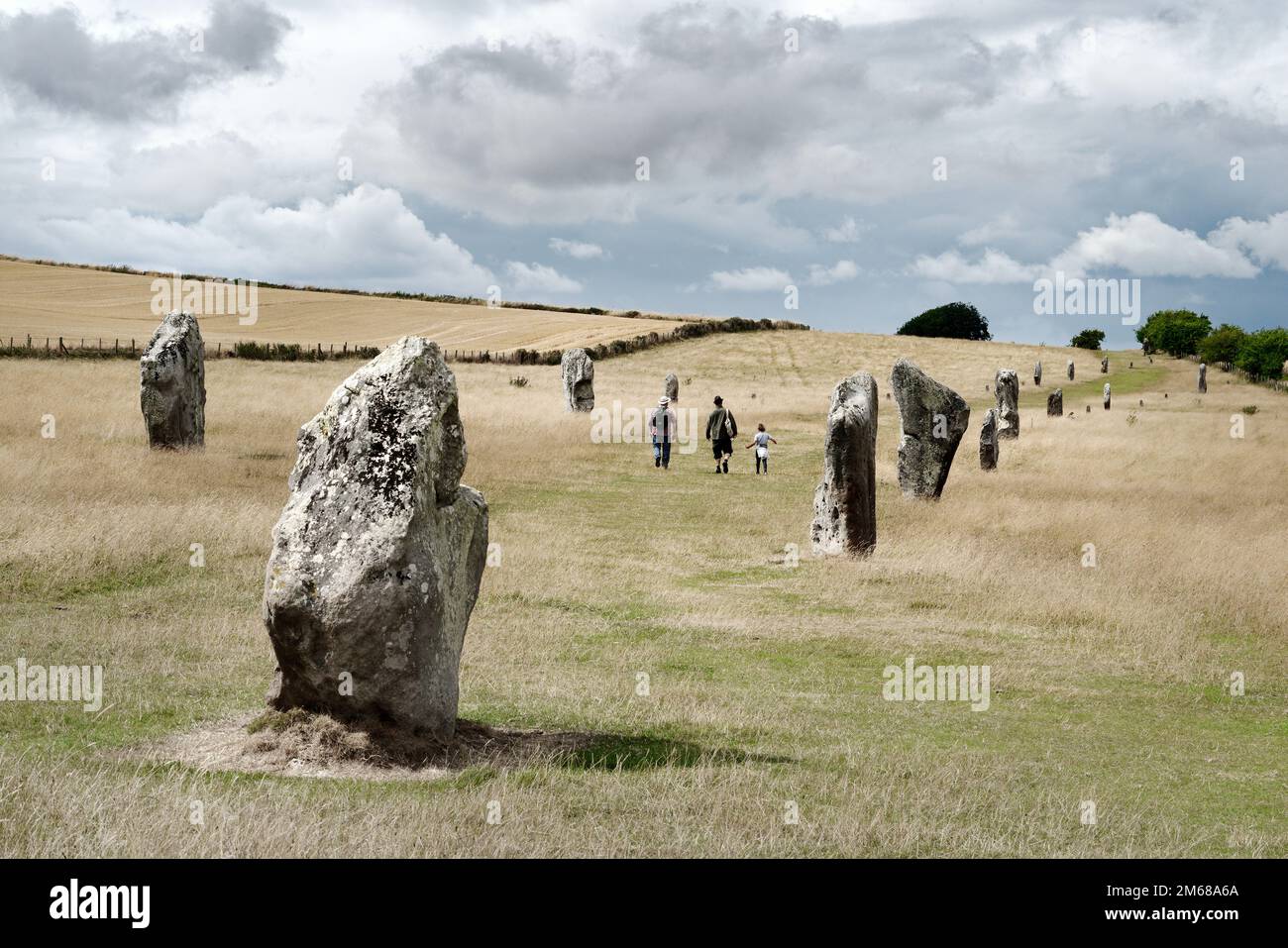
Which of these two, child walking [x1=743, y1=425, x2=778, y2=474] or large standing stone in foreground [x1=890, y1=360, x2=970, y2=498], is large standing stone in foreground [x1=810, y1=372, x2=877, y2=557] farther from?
child walking [x1=743, y1=425, x2=778, y2=474]

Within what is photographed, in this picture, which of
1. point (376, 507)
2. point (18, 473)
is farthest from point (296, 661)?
point (18, 473)

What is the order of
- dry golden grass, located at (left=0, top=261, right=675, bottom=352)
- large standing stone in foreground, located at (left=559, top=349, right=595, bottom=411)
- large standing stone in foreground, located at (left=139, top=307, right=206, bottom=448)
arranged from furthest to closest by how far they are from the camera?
1. dry golden grass, located at (left=0, top=261, right=675, bottom=352)
2. large standing stone in foreground, located at (left=559, top=349, right=595, bottom=411)
3. large standing stone in foreground, located at (left=139, top=307, right=206, bottom=448)

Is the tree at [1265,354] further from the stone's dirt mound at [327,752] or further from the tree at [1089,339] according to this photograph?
the stone's dirt mound at [327,752]

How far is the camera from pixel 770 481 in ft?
107

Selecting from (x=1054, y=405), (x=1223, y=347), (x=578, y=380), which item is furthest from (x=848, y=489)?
(x=1223, y=347)

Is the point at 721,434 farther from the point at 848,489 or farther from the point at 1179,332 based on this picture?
the point at 1179,332

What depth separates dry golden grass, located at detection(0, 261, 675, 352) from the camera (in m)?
73.6

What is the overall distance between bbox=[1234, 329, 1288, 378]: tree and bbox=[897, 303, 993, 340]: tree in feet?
141

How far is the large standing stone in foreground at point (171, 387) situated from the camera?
29.0 meters

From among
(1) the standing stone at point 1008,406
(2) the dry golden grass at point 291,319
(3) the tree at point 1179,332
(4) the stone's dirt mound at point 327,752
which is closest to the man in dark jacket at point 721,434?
(1) the standing stone at point 1008,406

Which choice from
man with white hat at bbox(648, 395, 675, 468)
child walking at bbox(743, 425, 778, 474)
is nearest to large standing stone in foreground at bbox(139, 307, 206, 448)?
man with white hat at bbox(648, 395, 675, 468)

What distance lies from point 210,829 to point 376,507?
2890 mm

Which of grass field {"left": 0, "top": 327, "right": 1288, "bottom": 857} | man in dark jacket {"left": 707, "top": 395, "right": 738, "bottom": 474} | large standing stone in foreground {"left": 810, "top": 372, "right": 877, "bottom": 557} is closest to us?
grass field {"left": 0, "top": 327, "right": 1288, "bottom": 857}
